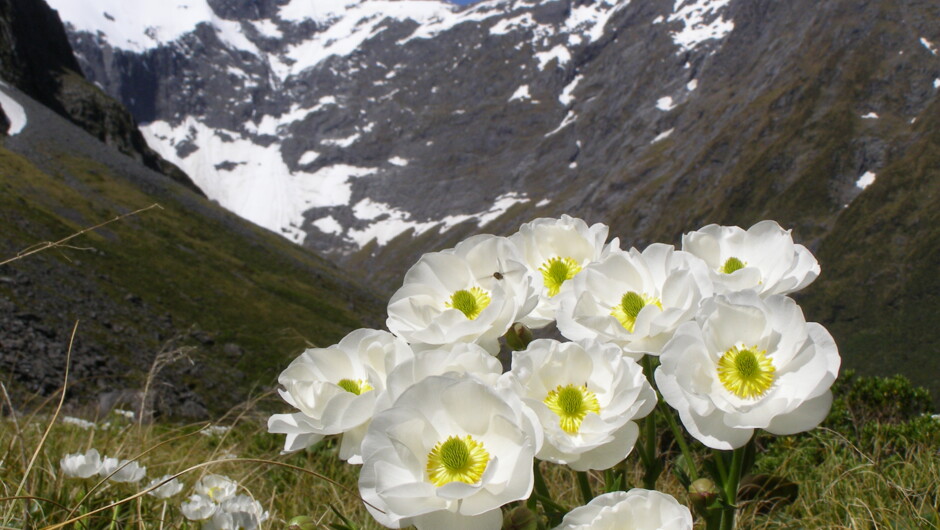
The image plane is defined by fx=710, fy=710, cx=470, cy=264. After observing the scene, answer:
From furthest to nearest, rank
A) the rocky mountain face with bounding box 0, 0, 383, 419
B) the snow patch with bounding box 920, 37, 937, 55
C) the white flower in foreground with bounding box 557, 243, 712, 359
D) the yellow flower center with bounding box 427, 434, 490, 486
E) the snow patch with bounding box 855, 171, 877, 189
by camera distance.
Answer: the snow patch with bounding box 920, 37, 937, 55, the snow patch with bounding box 855, 171, 877, 189, the rocky mountain face with bounding box 0, 0, 383, 419, the white flower in foreground with bounding box 557, 243, 712, 359, the yellow flower center with bounding box 427, 434, 490, 486

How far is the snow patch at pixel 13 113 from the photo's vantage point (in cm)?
6375

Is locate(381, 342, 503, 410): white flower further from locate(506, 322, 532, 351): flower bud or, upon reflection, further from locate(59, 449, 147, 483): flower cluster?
locate(59, 449, 147, 483): flower cluster

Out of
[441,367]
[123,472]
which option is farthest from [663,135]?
[441,367]

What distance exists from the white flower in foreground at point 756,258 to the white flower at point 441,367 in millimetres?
776

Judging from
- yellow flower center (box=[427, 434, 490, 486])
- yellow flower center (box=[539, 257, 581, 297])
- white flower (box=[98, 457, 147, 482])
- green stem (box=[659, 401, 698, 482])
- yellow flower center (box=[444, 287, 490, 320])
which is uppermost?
yellow flower center (box=[427, 434, 490, 486])

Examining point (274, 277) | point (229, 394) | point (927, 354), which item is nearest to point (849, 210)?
point (927, 354)

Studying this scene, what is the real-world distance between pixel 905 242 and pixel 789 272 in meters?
137

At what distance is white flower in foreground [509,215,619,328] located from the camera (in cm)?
228

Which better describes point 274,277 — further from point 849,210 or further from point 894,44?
point 894,44

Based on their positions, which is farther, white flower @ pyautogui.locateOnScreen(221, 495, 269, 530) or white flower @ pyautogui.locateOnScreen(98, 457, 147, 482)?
white flower @ pyautogui.locateOnScreen(98, 457, 147, 482)

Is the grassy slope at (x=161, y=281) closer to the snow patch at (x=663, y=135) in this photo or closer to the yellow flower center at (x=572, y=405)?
the yellow flower center at (x=572, y=405)

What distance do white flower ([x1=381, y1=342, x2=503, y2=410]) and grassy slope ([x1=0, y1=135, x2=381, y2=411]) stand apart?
490 inches

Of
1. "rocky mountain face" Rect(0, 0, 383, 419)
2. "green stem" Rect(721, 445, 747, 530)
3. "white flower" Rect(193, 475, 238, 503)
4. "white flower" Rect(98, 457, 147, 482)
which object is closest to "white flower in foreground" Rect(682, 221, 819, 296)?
"green stem" Rect(721, 445, 747, 530)

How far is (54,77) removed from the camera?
9162 cm
